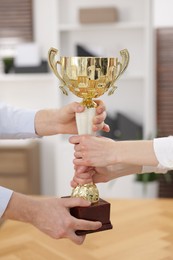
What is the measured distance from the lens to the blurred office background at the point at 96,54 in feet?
12.5

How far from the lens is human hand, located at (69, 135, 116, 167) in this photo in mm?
1391

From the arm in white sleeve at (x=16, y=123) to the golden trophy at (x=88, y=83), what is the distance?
0.34 m

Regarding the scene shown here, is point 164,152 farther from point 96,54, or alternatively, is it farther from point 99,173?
point 96,54

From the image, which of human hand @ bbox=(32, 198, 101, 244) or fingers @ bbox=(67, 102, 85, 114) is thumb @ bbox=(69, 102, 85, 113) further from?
human hand @ bbox=(32, 198, 101, 244)

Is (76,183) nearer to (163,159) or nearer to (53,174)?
(163,159)

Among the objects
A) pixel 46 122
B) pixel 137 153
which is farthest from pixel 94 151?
pixel 46 122

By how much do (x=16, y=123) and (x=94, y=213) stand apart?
534mm

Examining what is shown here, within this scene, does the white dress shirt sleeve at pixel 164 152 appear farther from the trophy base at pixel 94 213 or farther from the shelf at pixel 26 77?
the shelf at pixel 26 77

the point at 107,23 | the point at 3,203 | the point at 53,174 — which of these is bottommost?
the point at 53,174

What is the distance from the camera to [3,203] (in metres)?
1.44

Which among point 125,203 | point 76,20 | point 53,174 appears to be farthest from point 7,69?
point 125,203

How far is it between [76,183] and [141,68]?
254 centimetres

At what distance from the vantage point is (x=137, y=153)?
1344 millimetres

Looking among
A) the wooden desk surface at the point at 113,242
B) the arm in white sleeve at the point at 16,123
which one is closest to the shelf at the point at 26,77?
the arm in white sleeve at the point at 16,123
